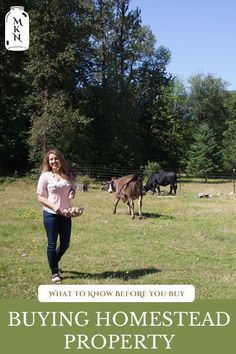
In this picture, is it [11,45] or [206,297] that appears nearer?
[206,297]

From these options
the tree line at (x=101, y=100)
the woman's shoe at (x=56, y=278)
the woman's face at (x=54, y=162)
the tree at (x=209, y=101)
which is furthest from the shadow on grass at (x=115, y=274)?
the tree at (x=209, y=101)

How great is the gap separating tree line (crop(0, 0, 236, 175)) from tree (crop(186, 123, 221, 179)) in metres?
0.09

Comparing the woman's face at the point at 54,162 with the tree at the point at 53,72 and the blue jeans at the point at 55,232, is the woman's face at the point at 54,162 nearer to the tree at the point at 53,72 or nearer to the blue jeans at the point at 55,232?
the blue jeans at the point at 55,232

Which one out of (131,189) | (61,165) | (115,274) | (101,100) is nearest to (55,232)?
(61,165)

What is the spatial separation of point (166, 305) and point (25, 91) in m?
28.3

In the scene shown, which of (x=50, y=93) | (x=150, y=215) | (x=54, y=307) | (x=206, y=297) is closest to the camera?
(x=54, y=307)

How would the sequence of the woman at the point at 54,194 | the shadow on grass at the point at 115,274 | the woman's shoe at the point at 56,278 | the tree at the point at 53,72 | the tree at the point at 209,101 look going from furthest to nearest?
the tree at the point at 209,101, the tree at the point at 53,72, the shadow on grass at the point at 115,274, the woman's shoe at the point at 56,278, the woman at the point at 54,194

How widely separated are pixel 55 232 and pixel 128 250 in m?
3.08

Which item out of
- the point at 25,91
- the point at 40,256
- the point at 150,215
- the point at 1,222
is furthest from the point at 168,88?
the point at 40,256

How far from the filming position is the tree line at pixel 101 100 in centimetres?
2828

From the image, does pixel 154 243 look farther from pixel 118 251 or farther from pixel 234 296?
pixel 234 296

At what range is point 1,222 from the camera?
1262 centimetres

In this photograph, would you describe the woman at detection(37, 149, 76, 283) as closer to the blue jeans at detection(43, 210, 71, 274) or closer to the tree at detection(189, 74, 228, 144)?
the blue jeans at detection(43, 210, 71, 274)

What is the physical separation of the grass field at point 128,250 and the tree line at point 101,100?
13639 millimetres
